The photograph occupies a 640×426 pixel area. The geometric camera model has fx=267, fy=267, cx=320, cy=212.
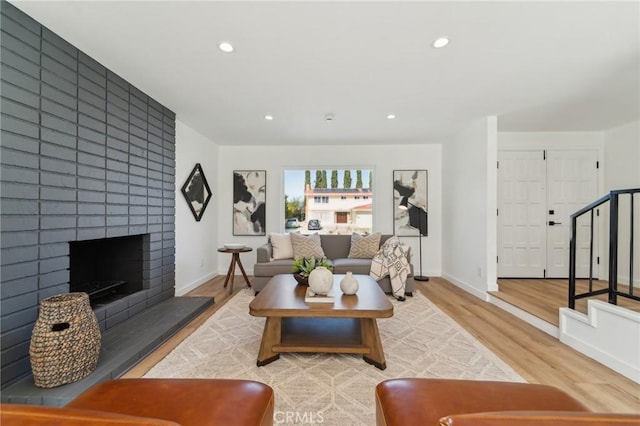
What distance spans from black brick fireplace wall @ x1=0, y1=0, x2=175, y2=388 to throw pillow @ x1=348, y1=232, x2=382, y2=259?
2796 mm

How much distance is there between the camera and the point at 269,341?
2041 mm

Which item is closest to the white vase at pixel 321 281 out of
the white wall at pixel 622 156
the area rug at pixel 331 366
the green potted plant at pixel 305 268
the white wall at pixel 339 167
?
the green potted plant at pixel 305 268

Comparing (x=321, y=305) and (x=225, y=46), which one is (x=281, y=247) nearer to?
(x=321, y=305)

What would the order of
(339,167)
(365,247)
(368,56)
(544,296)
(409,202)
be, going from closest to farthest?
(368,56), (544,296), (365,247), (409,202), (339,167)

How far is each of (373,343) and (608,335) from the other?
1789 millimetres

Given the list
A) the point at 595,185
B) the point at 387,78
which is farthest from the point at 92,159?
the point at 595,185

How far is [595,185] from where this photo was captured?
4.21m

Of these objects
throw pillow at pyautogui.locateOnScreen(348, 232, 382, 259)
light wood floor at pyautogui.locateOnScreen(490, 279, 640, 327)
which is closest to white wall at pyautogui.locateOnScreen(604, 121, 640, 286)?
light wood floor at pyautogui.locateOnScreen(490, 279, 640, 327)

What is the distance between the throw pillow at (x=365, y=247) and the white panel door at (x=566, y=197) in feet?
8.96

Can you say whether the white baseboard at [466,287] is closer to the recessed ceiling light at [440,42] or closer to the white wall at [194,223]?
the recessed ceiling light at [440,42]

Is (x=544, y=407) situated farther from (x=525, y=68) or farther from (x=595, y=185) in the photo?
(x=595, y=185)

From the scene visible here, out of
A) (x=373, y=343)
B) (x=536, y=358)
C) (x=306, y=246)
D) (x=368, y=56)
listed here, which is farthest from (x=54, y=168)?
(x=536, y=358)

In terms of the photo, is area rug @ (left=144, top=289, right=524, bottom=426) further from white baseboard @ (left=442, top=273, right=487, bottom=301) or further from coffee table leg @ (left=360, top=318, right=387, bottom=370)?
white baseboard @ (left=442, top=273, right=487, bottom=301)

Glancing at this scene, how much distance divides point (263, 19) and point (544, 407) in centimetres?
243
